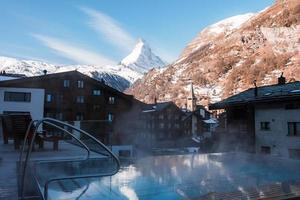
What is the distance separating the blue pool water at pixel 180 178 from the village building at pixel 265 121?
261 inches

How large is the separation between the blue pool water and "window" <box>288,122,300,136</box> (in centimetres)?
663

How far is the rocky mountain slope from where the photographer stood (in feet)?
258

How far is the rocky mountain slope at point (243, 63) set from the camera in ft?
258

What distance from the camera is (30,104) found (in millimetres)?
27141

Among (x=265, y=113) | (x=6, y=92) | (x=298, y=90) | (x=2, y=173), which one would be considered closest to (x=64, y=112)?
(x=6, y=92)

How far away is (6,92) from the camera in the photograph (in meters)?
26.1

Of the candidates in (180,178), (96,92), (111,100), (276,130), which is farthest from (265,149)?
(96,92)

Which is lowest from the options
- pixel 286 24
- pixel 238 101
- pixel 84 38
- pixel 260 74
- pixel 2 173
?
pixel 2 173

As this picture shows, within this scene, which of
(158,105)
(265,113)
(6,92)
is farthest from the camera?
(158,105)

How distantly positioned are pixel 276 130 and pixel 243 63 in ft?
241

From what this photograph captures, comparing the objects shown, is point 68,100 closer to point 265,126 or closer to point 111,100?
point 111,100

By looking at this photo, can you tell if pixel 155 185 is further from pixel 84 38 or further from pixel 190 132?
pixel 190 132

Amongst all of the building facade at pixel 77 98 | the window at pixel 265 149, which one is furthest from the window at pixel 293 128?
the building facade at pixel 77 98

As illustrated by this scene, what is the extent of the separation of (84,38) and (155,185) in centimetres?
2223
